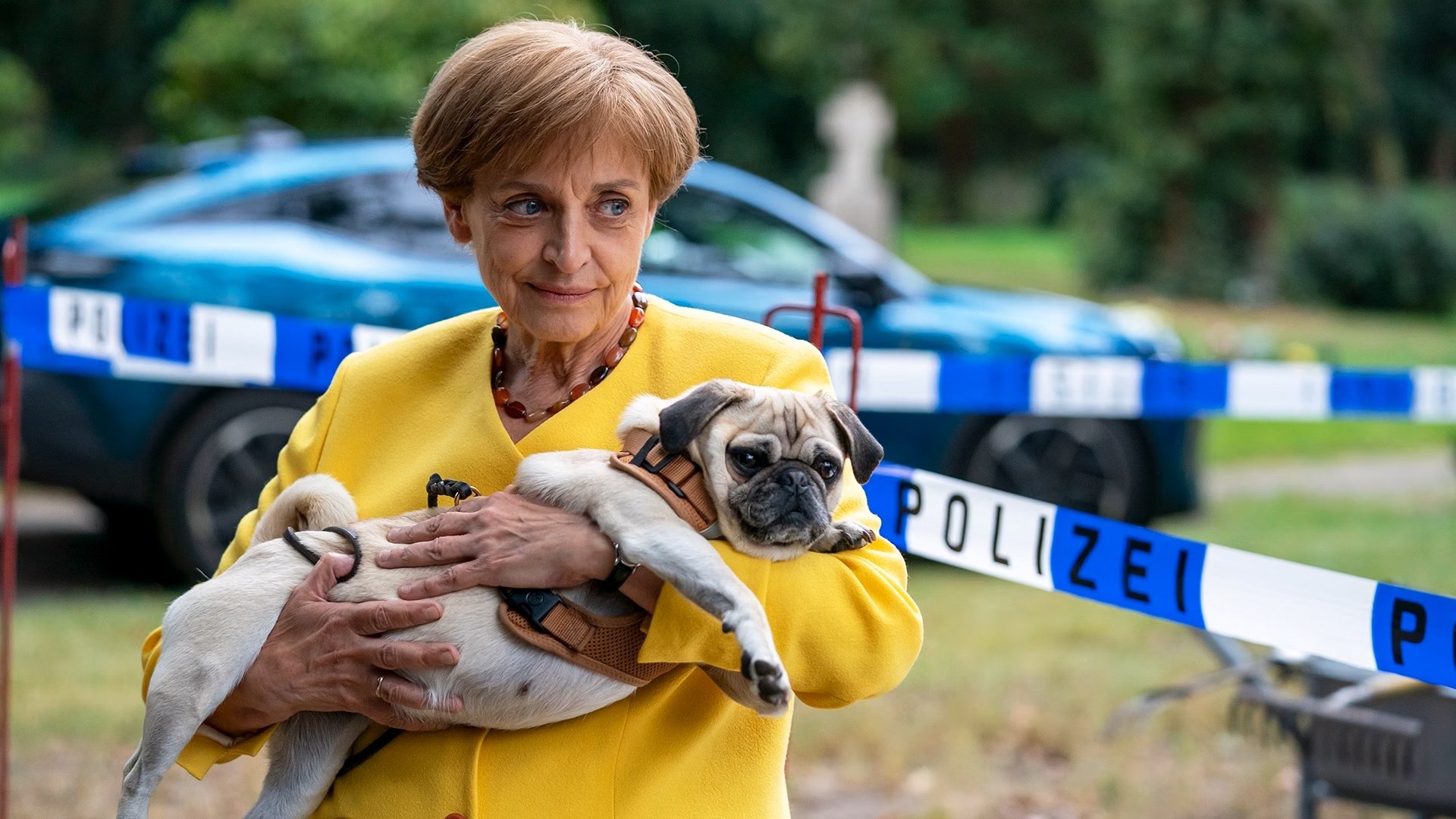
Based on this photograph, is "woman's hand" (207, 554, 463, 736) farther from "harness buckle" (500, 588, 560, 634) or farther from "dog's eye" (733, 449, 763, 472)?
"dog's eye" (733, 449, 763, 472)

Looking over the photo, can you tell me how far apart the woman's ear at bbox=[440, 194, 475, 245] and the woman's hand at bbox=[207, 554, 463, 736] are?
582 mm

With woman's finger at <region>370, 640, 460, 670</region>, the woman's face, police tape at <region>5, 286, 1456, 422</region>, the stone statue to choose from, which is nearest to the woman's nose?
the woman's face

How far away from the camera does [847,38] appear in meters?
37.9

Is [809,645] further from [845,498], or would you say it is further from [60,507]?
[60,507]

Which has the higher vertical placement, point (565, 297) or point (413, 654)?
point (565, 297)

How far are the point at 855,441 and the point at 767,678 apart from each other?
0.44m

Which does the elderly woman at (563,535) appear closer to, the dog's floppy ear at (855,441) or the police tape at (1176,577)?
the dog's floppy ear at (855,441)

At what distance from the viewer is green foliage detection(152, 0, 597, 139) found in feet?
40.4

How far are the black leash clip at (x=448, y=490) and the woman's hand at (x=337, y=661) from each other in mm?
168

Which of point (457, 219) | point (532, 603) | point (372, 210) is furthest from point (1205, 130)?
point (532, 603)

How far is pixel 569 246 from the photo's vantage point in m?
2.20

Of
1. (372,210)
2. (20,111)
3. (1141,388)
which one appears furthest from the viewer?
(20,111)

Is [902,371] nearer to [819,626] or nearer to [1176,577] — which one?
[1176,577]

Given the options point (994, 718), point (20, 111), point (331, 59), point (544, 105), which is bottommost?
point (994, 718)
